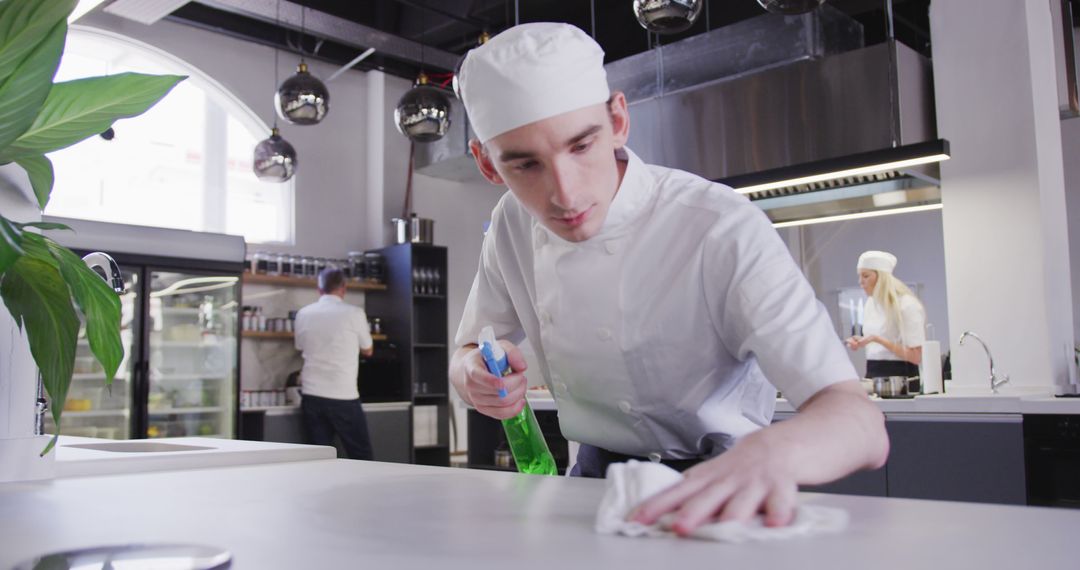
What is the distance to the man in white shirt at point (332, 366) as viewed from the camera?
600 centimetres

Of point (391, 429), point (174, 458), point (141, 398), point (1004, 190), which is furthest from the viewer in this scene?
point (391, 429)

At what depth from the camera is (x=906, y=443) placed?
3354mm

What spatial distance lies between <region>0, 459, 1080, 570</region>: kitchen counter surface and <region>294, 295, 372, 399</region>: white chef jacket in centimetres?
481

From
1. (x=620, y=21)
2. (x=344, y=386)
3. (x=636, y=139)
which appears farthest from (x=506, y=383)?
(x=620, y=21)

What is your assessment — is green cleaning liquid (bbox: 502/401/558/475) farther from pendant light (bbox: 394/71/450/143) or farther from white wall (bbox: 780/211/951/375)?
white wall (bbox: 780/211/951/375)

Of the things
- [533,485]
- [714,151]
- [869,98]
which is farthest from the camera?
[714,151]

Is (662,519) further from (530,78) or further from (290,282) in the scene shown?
(290,282)

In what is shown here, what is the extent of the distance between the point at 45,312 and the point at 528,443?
32.9 inches

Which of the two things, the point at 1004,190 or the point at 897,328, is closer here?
the point at 1004,190

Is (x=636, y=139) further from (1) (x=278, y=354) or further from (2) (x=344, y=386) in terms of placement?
(1) (x=278, y=354)

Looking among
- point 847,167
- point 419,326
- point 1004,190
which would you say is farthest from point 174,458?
point 419,326

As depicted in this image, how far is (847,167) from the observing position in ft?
13.8

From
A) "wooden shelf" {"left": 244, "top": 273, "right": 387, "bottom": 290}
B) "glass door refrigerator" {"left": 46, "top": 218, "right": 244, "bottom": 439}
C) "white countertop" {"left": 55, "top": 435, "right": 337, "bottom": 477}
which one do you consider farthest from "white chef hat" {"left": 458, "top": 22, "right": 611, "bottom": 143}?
"wooden shelf" {"left": 244, "top": 273, "right": 387, "bottom": 290}

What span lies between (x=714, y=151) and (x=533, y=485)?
4.28 meters
